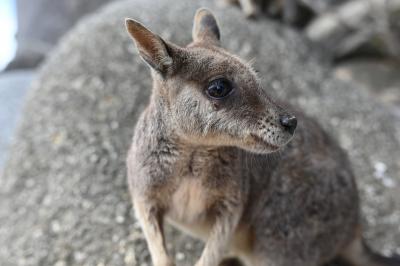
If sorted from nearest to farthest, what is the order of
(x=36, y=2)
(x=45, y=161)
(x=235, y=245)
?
(x=235, y=245) < (x=45, y=161) < (x=36, y=2)

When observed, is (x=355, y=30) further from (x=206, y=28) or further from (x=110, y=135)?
(x=206, y=28)

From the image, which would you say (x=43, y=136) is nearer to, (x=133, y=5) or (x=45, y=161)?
(x=45, y=161)

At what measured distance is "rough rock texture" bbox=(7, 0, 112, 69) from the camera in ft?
41.7

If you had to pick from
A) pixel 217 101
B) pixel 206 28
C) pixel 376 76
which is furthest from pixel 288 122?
pixel 376 76

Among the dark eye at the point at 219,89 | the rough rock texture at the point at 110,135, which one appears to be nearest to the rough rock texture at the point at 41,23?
the rough rock texture at the point at 110,135

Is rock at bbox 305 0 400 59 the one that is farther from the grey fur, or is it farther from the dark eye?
the dark eye

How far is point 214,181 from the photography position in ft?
12.1

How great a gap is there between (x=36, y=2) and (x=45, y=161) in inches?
411

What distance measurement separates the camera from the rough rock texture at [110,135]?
202 inches

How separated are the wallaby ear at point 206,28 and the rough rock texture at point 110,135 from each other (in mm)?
1970

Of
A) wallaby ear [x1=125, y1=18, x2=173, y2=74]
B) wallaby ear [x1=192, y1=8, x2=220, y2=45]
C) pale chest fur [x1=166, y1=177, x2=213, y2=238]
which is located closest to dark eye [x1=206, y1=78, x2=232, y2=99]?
wallaby ear [x1=125, y1=18, x2=173, y2=74]

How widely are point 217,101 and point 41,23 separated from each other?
12785 millimetres

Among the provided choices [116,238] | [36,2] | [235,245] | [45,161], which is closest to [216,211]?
[235,245]

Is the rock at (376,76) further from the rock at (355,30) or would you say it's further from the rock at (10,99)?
the rock at (10,99)
